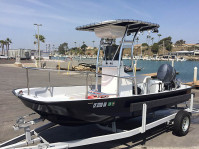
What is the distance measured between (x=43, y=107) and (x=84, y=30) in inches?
136

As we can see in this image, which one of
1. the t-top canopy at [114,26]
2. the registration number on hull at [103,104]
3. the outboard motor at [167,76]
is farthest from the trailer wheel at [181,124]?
the t-top canopy at [114,26]

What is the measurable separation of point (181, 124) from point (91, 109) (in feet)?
9.76

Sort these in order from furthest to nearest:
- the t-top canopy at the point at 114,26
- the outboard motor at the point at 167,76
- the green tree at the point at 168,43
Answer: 1. the green tree at the point at 168,43
2. the outboard motor at the point at 167,76
3. the t-top canopy at the point at 114,26

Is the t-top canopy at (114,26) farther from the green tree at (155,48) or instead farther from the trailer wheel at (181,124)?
the green tree at (155,48)

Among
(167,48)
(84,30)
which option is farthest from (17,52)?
(167,48)

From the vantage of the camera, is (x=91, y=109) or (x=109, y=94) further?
(x=109, y=94)

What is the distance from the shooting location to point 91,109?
417 centimetres

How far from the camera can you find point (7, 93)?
11.3m

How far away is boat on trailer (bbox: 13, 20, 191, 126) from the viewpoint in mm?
3992

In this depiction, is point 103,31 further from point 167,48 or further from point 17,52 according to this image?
point 167,48

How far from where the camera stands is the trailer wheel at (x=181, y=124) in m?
5.62

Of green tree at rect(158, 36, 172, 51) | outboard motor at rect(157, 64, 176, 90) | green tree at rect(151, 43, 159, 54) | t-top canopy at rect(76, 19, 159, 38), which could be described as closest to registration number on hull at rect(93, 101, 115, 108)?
t-top canopy at rect(76, 19, 159, 38)

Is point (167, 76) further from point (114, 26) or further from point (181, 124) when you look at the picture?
point (114, 26)

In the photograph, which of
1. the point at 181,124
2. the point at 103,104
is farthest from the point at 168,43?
the point at 103,104
